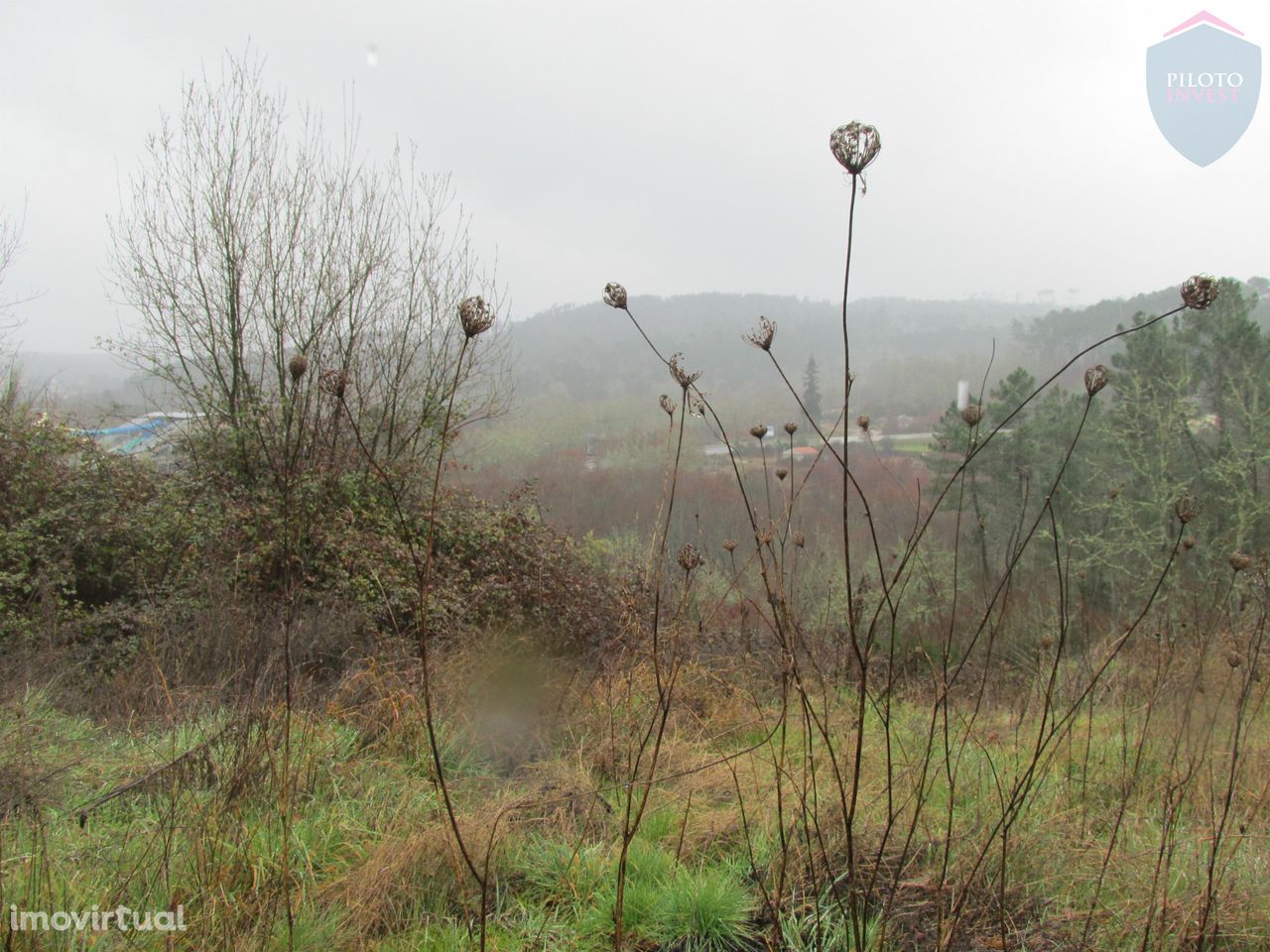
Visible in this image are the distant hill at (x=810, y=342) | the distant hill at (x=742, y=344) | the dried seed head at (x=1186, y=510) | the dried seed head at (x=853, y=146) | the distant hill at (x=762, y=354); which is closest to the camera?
the dried seed head at (x=853, y=146)

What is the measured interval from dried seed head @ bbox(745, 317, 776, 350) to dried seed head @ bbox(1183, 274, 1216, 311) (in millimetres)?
715

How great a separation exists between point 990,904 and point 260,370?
8164mm

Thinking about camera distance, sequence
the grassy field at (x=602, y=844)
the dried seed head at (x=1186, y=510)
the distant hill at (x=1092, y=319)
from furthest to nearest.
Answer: the distant hill at (x=1092, y=319)
the grassy field at (x=602, y=844)
the dried seed head at (x=1186, y=510)

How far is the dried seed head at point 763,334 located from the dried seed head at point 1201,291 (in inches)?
28.1

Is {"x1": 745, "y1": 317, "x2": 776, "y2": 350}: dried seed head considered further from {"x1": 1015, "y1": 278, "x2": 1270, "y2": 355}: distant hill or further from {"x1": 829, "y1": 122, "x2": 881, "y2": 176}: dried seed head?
{"x1": 1015, "y1": 278, "x2": 1270, "y2": 355}: distant hill

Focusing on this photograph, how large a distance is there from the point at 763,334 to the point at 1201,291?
761 millimetres

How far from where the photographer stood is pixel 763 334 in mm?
1442

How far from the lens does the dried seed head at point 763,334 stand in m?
1.41

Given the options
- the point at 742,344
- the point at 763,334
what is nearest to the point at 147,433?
the point at 742,344

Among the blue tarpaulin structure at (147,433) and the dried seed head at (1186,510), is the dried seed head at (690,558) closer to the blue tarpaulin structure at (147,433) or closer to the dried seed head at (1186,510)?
the dried seed head at (1186,510)

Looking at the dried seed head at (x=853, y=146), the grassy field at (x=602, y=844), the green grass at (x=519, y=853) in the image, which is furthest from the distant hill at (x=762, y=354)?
the dried seed head at (x=853, y=146)

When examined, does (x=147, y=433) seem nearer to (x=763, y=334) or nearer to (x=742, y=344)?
(x=742, y=344)

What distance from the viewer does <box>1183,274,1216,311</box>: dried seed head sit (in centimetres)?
126

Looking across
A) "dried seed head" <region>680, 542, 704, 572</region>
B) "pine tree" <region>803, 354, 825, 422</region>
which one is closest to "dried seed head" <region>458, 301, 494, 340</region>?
"dried seed head" <region>680, 542, 704, 572</region>
